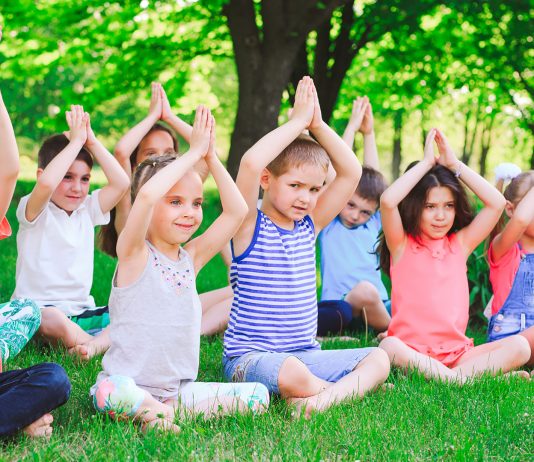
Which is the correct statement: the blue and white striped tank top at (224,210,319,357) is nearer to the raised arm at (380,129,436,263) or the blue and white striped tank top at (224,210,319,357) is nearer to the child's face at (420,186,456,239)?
the raised arm at (380,129,436,263)

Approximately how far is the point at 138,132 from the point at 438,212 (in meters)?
2.26

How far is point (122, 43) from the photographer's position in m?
14.1

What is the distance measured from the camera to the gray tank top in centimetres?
375

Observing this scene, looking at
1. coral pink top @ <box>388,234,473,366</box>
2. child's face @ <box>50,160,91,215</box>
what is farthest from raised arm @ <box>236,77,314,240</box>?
child's face @ <box>50,160,91,215</box>

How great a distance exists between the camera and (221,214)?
4043mm

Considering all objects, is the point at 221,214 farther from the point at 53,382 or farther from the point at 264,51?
the point at 264,51

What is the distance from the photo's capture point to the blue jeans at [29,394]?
328 cm

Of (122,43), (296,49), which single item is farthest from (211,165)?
(122,43)

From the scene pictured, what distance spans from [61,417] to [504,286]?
325 cm

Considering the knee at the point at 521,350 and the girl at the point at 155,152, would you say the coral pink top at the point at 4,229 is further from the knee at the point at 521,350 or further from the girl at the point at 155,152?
the knee at the point at 521,350

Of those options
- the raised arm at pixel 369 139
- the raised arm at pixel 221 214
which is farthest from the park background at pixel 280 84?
the raised arm at pixel 369 139

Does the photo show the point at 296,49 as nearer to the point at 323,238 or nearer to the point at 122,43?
the point at 122,43

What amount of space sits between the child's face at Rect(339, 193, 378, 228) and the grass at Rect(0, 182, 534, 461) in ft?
7.17

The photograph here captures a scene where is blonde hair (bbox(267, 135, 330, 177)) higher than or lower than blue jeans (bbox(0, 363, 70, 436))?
higher
